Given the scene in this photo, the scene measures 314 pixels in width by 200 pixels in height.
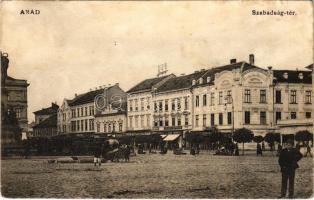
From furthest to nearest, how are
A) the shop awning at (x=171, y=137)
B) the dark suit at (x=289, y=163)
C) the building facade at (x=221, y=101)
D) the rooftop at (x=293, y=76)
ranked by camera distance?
1. the shop awning at (x=171, y=137)
2. the building facade at (x=221, y=101)
3. the rooftop at (x=293, y=76)
4. the dark suit at (x=289, y=163)

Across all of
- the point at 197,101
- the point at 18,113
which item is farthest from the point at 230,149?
the point at 18,113

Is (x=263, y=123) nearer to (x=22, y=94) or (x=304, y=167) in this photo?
(x=304, y=167)

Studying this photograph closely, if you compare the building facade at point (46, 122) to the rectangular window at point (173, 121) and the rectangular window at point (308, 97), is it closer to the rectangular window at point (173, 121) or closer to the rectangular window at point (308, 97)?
the rectangular window at point (173, 121)

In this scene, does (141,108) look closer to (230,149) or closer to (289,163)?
(230,149)

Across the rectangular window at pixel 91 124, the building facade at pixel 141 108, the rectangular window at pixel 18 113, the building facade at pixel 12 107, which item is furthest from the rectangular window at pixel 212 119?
the rectangular window at pixel 18 113

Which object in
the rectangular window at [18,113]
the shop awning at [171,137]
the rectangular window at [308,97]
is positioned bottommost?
the shop awning at [171,137]

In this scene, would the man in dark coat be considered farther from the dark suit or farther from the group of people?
the group of people

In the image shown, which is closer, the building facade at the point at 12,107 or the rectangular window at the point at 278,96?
the building facade at the point at 12,107
